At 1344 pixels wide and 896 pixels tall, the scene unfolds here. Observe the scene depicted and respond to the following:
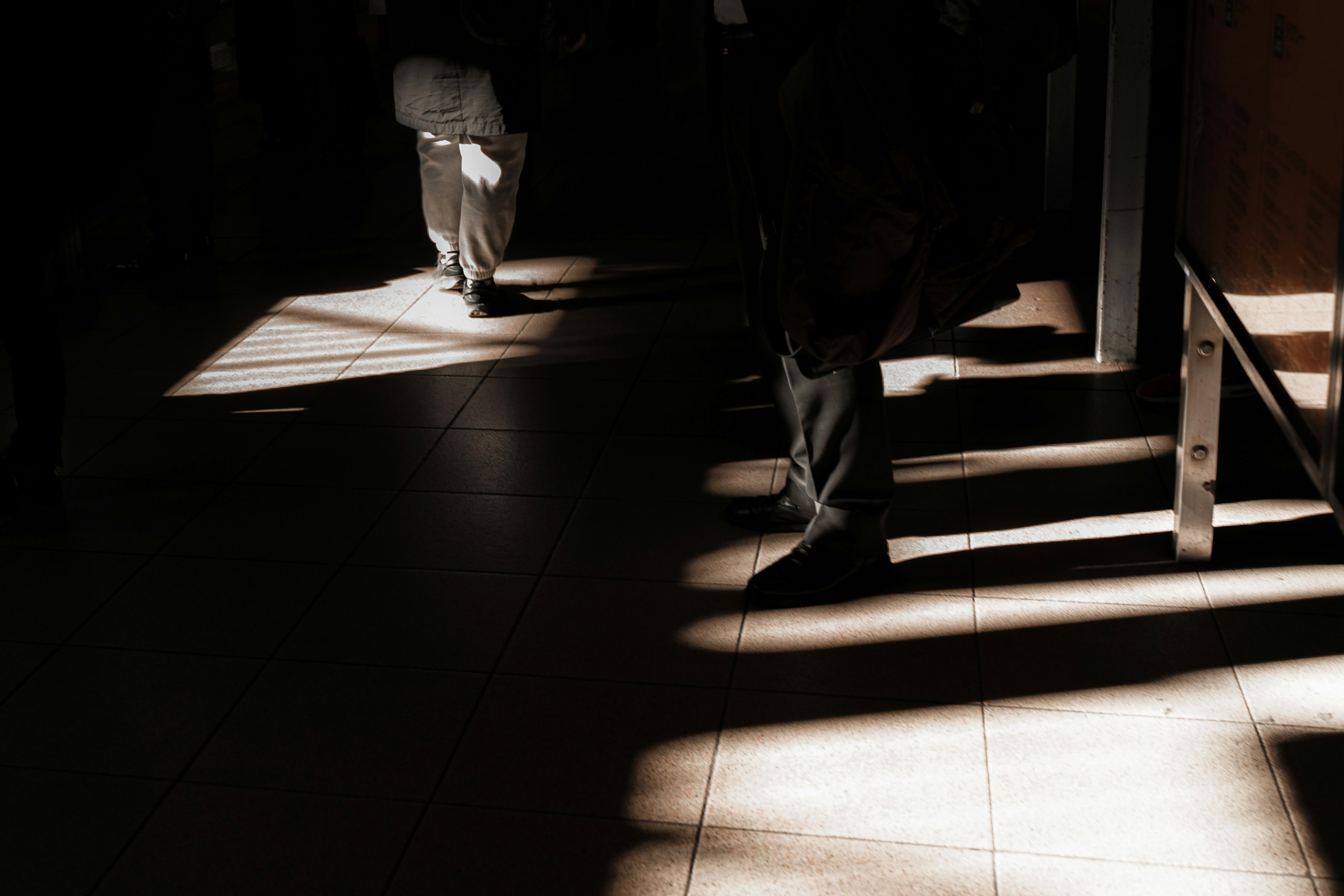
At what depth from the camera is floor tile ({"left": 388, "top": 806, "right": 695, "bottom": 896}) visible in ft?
5.70

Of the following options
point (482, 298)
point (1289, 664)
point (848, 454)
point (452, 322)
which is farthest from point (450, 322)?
point (1289, 664)

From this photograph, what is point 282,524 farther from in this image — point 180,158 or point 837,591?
point 180,158

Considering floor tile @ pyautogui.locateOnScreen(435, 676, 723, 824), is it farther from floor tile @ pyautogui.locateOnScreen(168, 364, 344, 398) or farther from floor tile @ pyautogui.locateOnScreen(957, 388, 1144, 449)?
floor tile @ pyautogui.locateOnScreen(168, 364, 344, 398)

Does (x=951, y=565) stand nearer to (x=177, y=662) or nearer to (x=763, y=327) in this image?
(x=763, y=327)

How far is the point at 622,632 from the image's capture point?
2346 millimetres

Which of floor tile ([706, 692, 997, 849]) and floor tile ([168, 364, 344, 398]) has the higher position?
floor tile ([168, 364, 344, 398])

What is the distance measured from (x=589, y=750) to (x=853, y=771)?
16.7 inches

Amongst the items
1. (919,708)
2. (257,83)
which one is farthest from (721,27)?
(257,83)

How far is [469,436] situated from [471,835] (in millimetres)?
1528

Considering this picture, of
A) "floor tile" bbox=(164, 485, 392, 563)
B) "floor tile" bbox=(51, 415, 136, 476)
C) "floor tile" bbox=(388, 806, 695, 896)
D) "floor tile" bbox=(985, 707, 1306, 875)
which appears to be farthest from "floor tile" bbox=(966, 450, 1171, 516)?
"floor tile" bbox=(51, 415, 136, 476)

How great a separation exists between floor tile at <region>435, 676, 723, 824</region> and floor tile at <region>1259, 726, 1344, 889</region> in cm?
87

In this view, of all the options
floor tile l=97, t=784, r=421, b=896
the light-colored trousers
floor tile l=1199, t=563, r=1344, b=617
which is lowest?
floor tile l=97, t=784, r=421, b=896

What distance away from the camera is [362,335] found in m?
3.99

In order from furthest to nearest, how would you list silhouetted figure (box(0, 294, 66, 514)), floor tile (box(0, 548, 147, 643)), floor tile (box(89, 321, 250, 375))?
floor tile (box(89, 321, 250, 375)) → silhouetted figure (box(0, 294, 66, 514)) → floor tile (box(0, 548, 147, 643))
